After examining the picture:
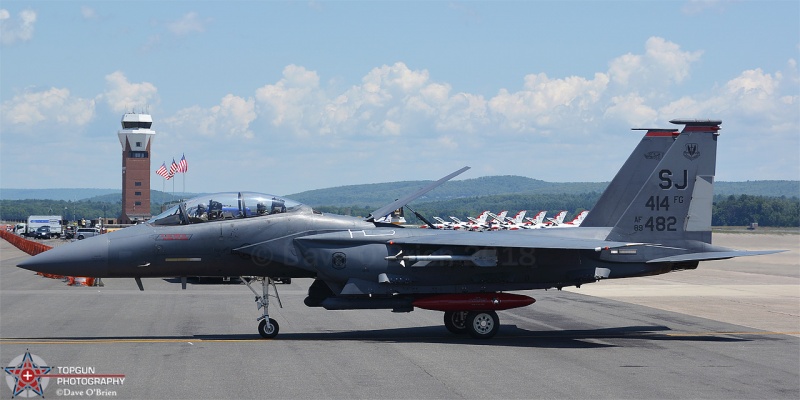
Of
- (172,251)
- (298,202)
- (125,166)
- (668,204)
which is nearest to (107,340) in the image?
(172,251)

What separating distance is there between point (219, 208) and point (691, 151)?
1003cm

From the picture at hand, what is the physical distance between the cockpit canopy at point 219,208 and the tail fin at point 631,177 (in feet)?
23.1

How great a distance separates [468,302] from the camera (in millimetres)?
18125

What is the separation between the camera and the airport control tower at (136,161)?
164000 millimetres

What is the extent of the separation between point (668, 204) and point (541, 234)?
2828 mm

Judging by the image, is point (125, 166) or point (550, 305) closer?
point (550, 305)

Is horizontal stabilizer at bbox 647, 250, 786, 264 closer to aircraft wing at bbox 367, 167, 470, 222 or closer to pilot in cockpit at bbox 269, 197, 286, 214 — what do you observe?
aircraft wing at bbox 367, 167, 470, 222

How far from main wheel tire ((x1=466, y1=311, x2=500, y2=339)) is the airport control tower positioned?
152365 mm

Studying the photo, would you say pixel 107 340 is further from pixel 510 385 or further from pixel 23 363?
pixel 510 385

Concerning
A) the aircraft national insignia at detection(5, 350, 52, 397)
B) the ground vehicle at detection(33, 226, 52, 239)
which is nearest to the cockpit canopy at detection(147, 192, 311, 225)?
the aircraft national insignia at detection(5, 350, 52, 397)

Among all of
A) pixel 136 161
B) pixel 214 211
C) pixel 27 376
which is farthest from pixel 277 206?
pixel 136 161

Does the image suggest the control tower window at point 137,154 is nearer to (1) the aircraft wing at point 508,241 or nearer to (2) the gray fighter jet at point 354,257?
(2) the gray fighter jet at point 354,257

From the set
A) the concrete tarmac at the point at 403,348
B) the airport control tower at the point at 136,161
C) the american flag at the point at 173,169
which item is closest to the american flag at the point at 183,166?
the american flag at the point at 173,169

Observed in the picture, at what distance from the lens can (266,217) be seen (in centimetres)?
1822
